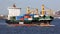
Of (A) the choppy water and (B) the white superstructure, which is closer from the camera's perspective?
(A) the choppy water

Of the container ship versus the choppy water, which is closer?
the choppy water

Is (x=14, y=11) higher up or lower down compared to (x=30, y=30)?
higher up

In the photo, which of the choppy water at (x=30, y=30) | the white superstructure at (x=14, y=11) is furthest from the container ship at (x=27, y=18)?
the choppy water at (x=30, y=30)

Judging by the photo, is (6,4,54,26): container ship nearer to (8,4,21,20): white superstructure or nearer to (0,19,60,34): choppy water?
(8,4,21,20): white superstructure

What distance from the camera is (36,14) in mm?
92688

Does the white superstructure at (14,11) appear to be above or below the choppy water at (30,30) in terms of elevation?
above

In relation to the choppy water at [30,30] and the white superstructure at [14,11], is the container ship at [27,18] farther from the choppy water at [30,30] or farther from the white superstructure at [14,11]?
the choppy water at [30,30]

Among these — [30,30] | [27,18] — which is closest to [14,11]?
[27,18]

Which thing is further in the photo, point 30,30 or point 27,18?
point 27,18

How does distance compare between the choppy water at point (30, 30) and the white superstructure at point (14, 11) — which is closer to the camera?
the choppy water at point (30, 30)

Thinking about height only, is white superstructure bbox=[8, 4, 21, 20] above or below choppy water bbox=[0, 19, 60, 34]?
above

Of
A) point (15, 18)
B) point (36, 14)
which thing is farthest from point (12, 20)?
point (36, 14)

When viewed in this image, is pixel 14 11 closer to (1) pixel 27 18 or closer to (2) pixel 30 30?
(1) pixel 27 18

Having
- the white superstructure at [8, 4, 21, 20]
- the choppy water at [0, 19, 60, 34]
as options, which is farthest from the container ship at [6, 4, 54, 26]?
the choppy water at [0, 19, 60, 34]
